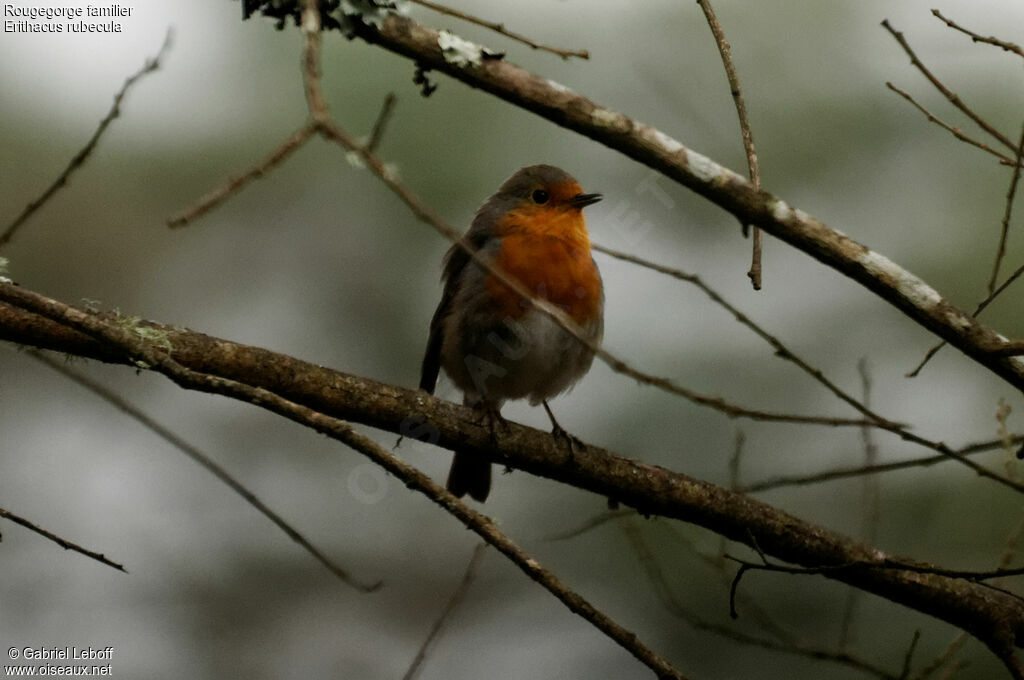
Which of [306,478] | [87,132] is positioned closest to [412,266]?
[306,478]

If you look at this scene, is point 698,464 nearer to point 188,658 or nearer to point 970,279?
point 970,279

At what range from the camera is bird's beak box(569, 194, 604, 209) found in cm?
498

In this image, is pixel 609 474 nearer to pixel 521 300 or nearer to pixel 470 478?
pixel 521 300

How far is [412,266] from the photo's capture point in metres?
6.95

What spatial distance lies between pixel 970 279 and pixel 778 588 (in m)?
2.00

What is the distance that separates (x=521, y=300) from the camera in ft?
14.9

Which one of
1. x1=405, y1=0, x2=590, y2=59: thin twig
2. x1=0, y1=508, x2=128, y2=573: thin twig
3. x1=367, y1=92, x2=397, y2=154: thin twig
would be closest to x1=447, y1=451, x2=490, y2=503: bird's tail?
x1=0, y1=508, x2=128, y2=573: thin twig

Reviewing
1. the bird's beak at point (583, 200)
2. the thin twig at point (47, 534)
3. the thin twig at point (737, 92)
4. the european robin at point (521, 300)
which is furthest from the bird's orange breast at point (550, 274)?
the thin twig at point (47, 534)

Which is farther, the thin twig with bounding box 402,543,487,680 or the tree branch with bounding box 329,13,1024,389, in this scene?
the thin twig with bounding box 402,543,487,680

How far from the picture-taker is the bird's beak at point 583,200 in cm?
498

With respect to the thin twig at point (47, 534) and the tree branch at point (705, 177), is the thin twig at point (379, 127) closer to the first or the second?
the tree branch at point (705, 177)

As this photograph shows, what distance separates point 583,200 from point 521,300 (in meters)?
0.74

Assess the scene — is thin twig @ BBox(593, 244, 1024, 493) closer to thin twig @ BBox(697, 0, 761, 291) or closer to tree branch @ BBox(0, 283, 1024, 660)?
thin twig @ BBox(697, 0, 761, 291)

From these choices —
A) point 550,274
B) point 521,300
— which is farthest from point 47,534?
point 550,274
